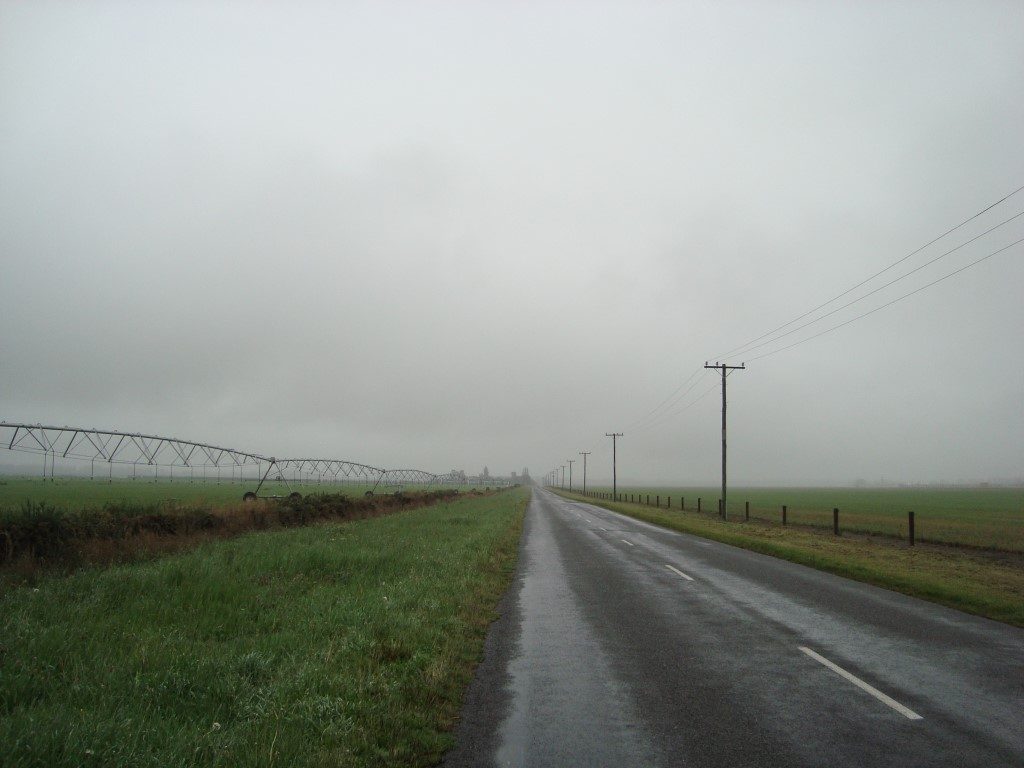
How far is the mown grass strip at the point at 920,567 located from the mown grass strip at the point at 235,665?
894 cm

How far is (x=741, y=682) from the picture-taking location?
6.75 metres

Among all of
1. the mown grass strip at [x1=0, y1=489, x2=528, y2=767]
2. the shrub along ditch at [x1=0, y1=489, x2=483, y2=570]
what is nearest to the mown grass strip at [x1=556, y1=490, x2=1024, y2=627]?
the mown grass strip at [x1=0, y1=489, x2=528, y2=767]

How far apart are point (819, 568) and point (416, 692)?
1367 cm

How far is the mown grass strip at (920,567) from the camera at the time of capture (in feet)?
37.5

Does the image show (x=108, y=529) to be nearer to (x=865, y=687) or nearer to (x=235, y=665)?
(x=235, y=665)

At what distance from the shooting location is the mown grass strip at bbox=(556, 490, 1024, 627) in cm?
1143

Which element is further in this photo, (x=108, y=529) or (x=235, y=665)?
(x=108, y=529)

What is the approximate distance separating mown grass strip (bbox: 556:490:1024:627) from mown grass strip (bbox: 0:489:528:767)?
29.3ft

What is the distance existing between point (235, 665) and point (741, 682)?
5.72 metres

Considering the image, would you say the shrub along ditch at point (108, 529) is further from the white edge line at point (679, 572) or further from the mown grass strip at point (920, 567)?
the mown grass strip at point (920, 567)

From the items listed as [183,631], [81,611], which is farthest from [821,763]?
[81,611]

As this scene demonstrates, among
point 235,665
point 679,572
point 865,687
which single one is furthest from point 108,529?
point 865,687

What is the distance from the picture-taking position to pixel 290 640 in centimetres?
779

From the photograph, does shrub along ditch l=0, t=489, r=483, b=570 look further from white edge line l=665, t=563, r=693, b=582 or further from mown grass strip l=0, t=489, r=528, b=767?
white edge line l=665, t=563, r=693, b=582
